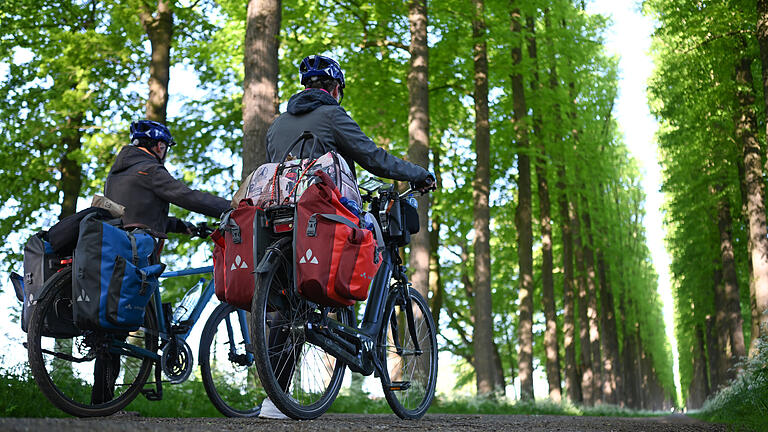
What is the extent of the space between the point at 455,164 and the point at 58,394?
16.1 metres

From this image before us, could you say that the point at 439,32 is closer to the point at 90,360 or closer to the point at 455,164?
the point at 455,164

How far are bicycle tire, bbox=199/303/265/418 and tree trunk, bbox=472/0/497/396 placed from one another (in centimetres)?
986

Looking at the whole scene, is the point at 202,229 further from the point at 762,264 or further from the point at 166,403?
the point at 762,264

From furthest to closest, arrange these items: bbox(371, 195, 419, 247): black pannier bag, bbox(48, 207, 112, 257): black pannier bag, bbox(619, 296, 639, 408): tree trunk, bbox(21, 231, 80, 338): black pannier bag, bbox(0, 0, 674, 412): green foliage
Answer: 1. bbox(619, 296, 639, 408): tree trunk
2. bbox(0, 0, 674, 412): green foliage
3. bbox(371, 195, 419, 247): black pannier bag
4. bbox(48, 207, 112, 257): black pannier bag
5. bbox(21, 231, 80, 338): black pannier bag

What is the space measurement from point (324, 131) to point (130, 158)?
5.88ft

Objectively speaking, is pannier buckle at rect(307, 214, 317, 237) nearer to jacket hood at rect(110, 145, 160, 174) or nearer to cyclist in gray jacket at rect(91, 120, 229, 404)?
cyclist in gray jacket at rect(91, 120, 229, 404)

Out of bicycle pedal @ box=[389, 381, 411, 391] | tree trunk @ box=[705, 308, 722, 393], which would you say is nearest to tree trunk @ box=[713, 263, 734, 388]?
tree trunk @ box=[705, 308, 722, 393]

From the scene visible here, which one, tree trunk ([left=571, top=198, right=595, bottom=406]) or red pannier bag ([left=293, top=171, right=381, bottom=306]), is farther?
tree trunk ([left=571, top=198, right=595, bottom=406])

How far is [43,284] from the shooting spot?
5.14m

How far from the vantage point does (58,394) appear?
490 centimetres

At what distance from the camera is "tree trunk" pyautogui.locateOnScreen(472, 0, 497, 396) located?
1567 cm

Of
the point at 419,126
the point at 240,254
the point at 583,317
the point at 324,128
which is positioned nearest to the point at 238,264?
the point at 240,254

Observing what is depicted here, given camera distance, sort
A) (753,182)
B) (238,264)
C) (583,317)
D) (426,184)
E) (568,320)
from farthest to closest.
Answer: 1. (583,317)
2. (568,320)
3. (753,182)
4. (426,184)
5. (238,264)

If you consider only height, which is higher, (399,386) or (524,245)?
Answer: (524,245)
